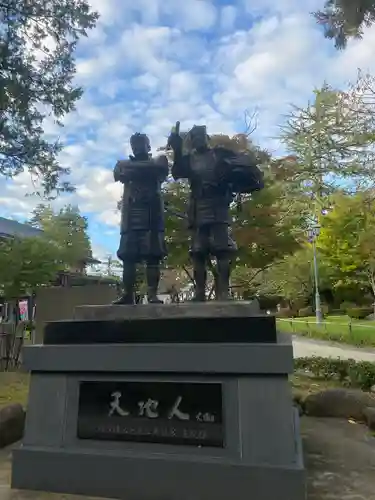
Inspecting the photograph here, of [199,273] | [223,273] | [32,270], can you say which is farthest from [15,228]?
[223,273]

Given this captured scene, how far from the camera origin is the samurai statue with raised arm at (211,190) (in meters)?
4.58

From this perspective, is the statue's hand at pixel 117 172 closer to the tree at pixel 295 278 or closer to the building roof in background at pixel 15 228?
the tree at pixel 295 278

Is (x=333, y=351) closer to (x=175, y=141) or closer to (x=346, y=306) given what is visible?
(x=175, y=141)

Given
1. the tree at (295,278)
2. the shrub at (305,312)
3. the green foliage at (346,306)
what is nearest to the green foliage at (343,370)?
the tree at (295,278)

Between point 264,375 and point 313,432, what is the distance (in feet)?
7.59

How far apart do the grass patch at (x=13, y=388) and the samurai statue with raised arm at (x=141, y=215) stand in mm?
2987

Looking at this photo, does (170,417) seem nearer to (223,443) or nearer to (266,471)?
(223,443)

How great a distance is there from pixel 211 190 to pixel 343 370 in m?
5.11

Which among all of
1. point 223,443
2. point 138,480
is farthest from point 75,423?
point 223,443

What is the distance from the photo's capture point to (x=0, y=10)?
26.2 ft

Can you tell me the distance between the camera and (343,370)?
8164 mm

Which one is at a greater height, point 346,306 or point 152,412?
point 346,306

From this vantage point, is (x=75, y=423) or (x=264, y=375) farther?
(x=75, y=423)

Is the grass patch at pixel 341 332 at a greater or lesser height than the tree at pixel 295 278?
lesser
